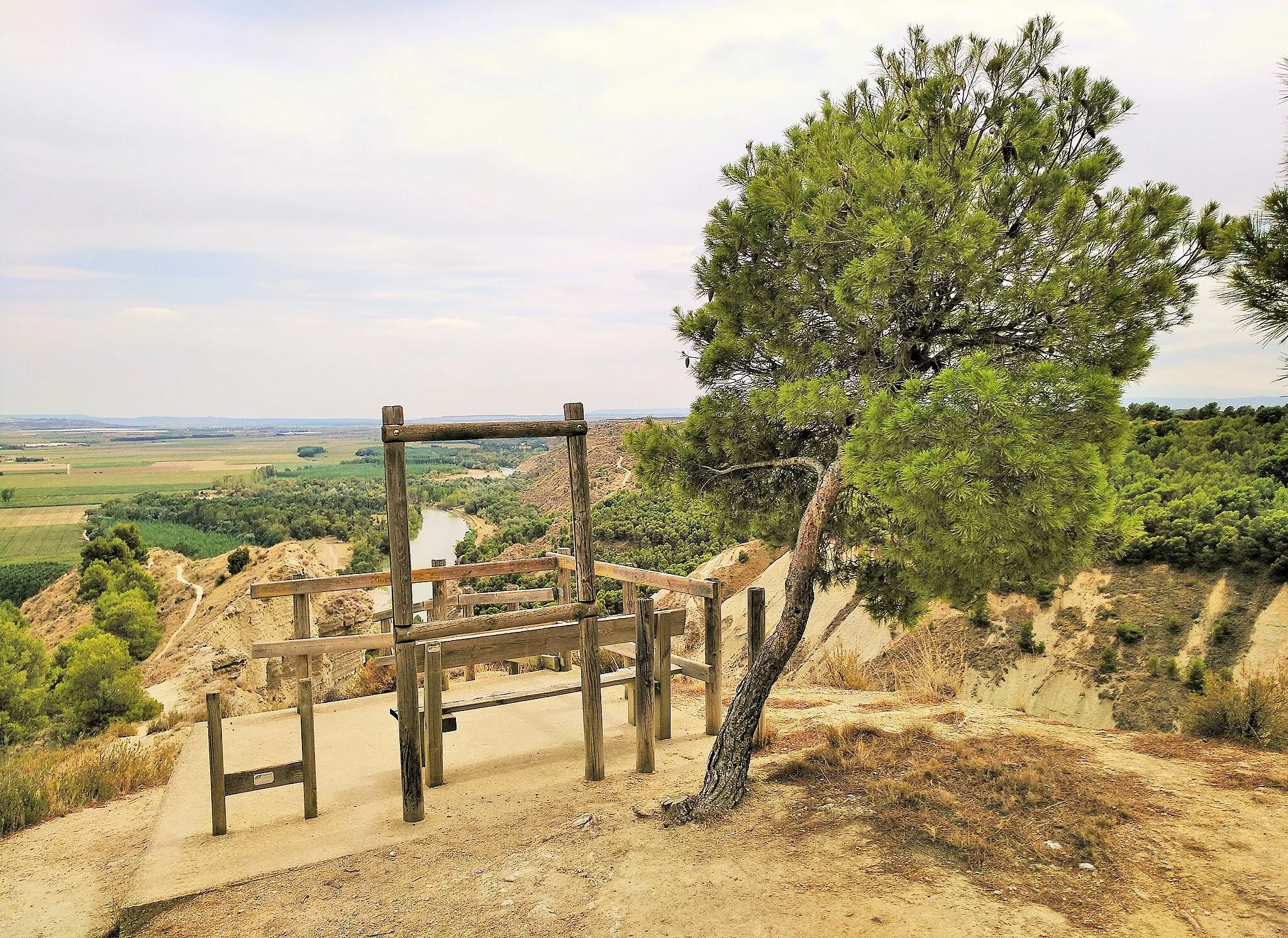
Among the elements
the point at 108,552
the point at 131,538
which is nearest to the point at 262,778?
the point at 108,552

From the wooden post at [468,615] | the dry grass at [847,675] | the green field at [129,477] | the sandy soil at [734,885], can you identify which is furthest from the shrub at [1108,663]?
the green field at [129,477]

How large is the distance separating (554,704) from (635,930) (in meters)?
5.11

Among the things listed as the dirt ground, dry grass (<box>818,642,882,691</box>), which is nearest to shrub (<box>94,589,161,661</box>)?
dry grass (<box>818,642,882,691</box>)

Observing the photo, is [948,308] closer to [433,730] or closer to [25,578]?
[433,730]

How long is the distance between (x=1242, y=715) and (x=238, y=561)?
42.7m

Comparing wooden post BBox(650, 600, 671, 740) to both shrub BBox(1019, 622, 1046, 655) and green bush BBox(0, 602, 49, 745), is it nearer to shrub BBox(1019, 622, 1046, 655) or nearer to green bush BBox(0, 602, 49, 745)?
shrub BBox(1019, 622, 1046, 655)

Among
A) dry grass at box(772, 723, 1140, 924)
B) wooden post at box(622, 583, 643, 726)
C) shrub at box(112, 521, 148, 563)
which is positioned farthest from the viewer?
shrub at box(112, 521, 148, 563)

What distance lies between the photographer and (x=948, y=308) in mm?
5512

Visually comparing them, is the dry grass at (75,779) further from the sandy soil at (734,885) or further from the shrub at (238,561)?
the shrub at (238,561)

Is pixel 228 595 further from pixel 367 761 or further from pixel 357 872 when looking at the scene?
pixel 357 872

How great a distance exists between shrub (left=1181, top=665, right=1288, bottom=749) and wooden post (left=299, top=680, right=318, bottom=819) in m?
8.17

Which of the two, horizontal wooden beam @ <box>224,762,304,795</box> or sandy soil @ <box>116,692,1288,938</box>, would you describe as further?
horizontal wooden beam @ <box>224,762,304,795</box>

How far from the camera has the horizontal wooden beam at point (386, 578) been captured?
891 centimetres

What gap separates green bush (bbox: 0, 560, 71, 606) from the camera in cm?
6675
